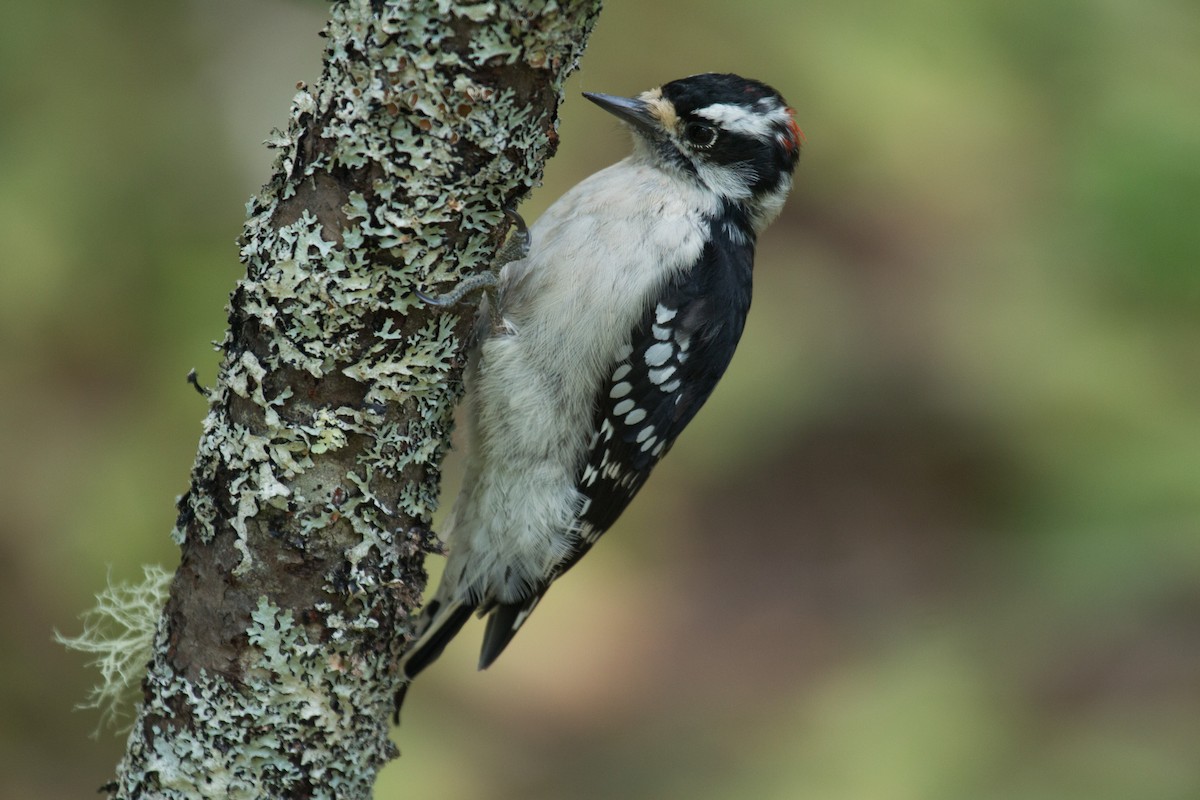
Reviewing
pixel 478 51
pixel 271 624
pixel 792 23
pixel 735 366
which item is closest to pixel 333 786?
pixel 271 624

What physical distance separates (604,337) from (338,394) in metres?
1.05

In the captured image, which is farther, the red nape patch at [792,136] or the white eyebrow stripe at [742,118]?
the red nape patch at [792,136]

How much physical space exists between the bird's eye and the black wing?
0.86 ft

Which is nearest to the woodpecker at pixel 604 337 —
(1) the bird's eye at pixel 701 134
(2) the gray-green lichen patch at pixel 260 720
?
(1) the bird's eye at pixel 701 134

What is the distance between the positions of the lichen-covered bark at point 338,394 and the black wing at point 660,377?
864mm

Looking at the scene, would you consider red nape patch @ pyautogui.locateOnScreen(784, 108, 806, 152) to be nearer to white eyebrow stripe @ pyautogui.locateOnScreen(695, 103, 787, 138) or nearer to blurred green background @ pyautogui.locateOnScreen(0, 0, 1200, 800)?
white eyebrow stripe @ pyautogui.locateOnScreen(695, 103, 787, 138)

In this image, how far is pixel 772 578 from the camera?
700 centimetres

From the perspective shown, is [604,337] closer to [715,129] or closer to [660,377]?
[660,377]

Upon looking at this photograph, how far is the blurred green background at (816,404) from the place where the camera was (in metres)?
4.09

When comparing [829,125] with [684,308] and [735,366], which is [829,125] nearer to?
[735,366]

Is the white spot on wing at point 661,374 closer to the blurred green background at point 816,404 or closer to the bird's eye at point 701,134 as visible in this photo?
the bird's eye at point 701,134

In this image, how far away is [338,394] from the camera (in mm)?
2146

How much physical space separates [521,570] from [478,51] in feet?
6.02

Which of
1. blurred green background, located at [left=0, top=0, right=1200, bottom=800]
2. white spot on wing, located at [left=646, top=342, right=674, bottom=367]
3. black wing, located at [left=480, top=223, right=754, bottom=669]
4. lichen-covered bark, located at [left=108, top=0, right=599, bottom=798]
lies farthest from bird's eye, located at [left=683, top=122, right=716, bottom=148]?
blurred green background, located at [left=0, top=0, right=1200, bottom=800]
